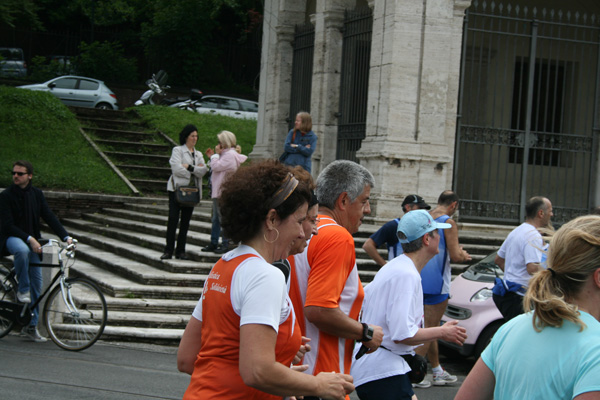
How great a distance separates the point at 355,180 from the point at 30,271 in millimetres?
5922

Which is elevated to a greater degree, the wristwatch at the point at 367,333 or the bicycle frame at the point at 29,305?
the wristwatch at the point at 367,333

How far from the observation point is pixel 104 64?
3419 centimetres

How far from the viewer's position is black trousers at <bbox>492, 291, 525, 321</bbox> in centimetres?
707

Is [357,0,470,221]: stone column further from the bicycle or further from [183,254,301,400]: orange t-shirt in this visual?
[183,254,301,400]: orange t-shirt

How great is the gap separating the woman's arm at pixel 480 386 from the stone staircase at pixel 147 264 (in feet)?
20.9

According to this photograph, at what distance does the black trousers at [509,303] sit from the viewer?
23.2ft

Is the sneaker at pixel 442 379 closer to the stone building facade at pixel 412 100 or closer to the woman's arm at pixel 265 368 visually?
the woman's arm at pixel 265 368

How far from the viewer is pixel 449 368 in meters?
8.56

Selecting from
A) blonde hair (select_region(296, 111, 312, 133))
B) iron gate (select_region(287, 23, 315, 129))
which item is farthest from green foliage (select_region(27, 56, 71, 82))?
blonde hair (select_region(296, 111, 312, 133))

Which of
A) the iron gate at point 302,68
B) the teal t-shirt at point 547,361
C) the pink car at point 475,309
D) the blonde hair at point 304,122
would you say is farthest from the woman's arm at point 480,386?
the iron gate at point 302,68

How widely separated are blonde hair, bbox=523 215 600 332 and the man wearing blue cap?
160 cm

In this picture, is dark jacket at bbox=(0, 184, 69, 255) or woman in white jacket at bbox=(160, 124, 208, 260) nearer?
dark jacket at bbox=(0, 184, 69, 255)

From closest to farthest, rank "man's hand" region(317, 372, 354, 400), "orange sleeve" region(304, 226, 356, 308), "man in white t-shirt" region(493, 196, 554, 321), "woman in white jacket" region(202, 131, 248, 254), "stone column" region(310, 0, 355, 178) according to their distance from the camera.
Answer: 1. "man's hand" region(317, 372, 354, 400)
2. "orange sleeve" region(304, 226, 356, 308)
3. "man in white t-shirt" region(493, 196, 554, 321)
4. "woman in white jacket" region(202, 131, 248, 254)
5. "stone column" region(310, 0, 355, 178)

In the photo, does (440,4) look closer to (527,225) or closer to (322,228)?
(527,225)
